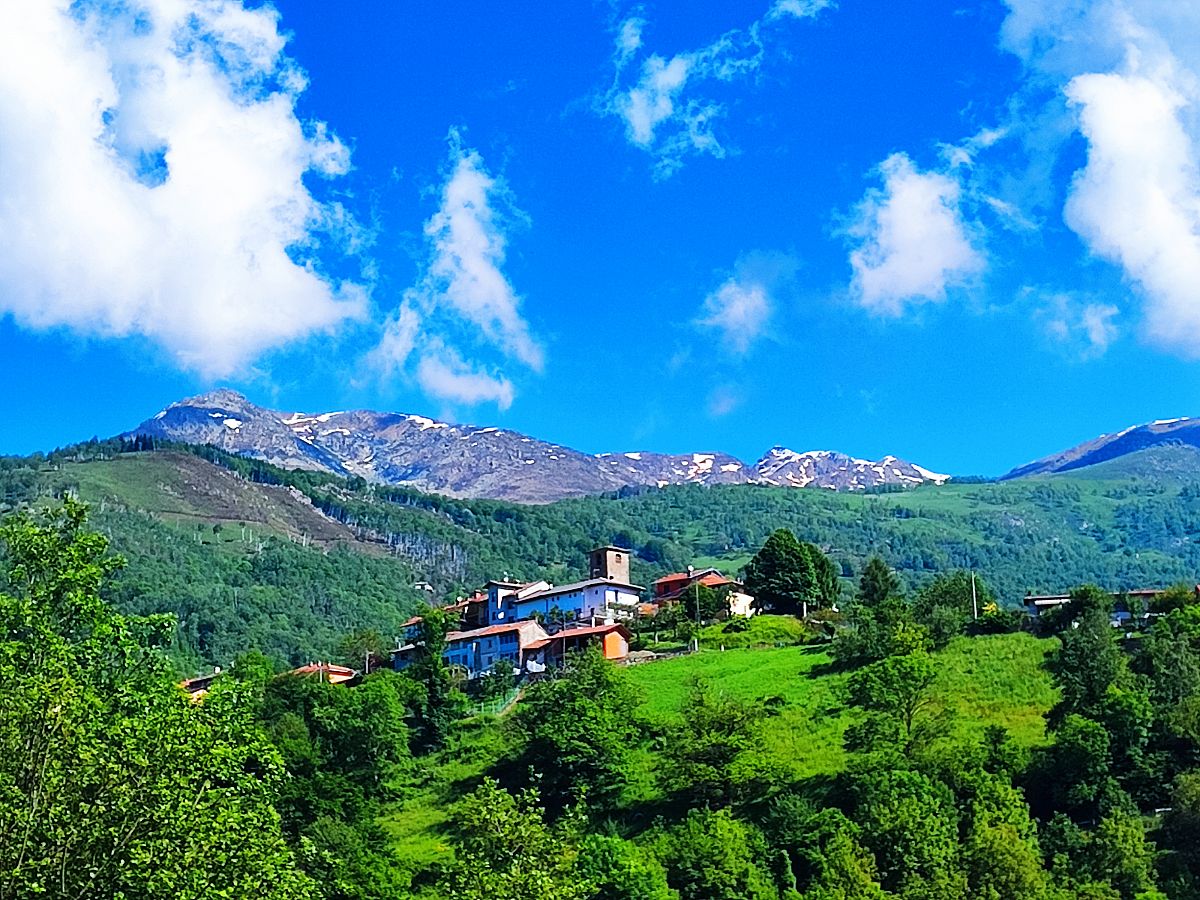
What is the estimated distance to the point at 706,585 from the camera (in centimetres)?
12444

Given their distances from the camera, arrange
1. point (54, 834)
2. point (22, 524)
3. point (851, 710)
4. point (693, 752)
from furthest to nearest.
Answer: point (851, 710)
point (693, 752)
point (22, 524)
point (54, 834)

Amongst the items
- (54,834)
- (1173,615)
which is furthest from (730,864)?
(54,834)

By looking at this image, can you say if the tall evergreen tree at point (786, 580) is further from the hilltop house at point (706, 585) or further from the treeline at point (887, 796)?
the treeline at point (887, 796)

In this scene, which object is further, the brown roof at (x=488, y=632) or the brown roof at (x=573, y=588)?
the brown roof at (x=573, y=588)

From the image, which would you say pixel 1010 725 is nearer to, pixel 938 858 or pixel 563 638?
pixel 938 858

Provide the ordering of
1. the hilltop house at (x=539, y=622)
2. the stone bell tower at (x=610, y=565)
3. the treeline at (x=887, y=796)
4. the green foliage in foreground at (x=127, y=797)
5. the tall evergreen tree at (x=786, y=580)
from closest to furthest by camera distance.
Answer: the green foliage in foreground at (x=127, y=797)
the treeline at (x=887, y=796)
the hilltop house at (x=539, y=622)
the tall evergreen tree at (x=786, y=580)
the stone bell tower at (x=610, y=565)

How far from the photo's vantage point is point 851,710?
82375 mm

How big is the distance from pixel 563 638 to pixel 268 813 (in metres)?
87.0

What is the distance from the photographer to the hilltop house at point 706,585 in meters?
121

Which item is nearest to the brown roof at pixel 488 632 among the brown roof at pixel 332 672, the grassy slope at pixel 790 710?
the brown roof at pixel 332 672

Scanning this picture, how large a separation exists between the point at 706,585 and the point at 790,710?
4097cm

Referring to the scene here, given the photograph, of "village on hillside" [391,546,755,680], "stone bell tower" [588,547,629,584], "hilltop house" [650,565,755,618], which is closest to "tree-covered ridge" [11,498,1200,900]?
"village on hillside" [391,546,755,680]

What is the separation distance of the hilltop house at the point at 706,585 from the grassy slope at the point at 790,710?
2149 centimetres

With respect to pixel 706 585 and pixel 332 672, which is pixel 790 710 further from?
pixel 332 672
